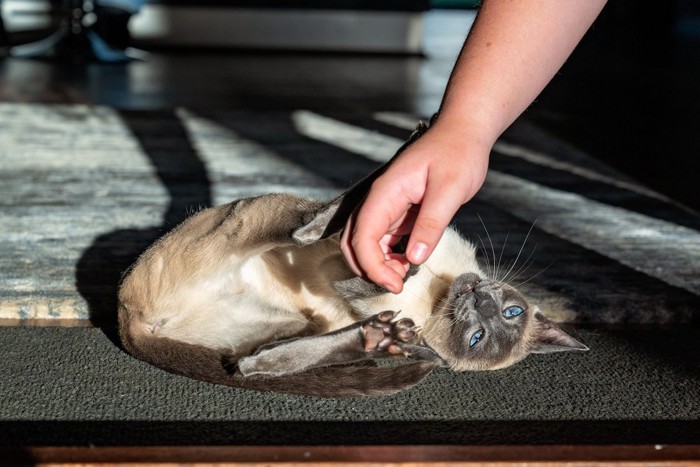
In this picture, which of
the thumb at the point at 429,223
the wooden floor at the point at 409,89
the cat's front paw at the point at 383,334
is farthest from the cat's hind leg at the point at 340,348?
the wooden floor at the point at 409,89

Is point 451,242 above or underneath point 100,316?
above

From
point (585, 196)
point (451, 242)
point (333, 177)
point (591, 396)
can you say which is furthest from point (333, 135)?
point (591, 396)

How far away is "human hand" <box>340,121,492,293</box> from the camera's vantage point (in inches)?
37.8

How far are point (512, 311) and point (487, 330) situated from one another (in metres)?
0.06

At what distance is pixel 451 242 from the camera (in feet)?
5.30

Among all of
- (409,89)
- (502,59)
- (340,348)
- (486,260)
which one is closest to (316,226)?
(340,348)

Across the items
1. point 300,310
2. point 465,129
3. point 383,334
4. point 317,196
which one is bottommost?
point 317,196

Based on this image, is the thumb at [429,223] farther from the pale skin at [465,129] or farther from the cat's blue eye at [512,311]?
the cat's blue eye at [512,311]

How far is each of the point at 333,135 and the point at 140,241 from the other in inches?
56.2

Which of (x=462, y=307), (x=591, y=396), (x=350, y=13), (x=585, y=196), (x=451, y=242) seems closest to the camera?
(x=591, y=396)

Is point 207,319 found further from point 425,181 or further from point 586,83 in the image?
point 586,83

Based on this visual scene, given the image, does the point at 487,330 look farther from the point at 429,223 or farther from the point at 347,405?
the point at 429,223

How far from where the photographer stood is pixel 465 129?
3.31 ft

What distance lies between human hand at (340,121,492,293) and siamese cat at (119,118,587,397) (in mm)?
266
